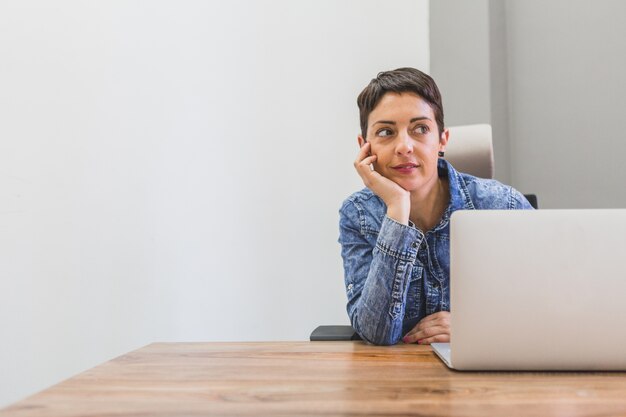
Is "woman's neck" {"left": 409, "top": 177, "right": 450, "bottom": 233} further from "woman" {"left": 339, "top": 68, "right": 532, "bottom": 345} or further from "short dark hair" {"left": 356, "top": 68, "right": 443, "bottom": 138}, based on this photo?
"short dark hair" {"left": 356, "top": 68, "right": 443, "bottom": 138}

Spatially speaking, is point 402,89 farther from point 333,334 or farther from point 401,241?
point 333,334

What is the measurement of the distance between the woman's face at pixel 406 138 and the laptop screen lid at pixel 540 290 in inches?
25.3

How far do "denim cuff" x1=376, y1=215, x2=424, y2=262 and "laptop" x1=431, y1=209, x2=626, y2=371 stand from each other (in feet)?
1.39

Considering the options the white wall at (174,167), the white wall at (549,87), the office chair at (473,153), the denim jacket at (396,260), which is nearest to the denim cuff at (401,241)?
the denim jacket at (396,260)

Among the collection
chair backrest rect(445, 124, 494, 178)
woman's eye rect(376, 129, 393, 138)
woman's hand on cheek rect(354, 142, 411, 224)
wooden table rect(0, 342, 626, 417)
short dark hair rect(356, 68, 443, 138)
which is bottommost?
wooden table rect(0, 342, 626, 417)

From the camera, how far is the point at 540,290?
89cm

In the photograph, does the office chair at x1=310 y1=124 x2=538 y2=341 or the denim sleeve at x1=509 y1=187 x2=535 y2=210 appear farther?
the office chair at x1=310 y1=124 x2=538 y2=341

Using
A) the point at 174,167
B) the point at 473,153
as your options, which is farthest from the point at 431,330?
the point at 174,167

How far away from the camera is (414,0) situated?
2.96 metres

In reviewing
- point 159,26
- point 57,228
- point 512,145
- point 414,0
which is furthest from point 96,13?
point 512,145

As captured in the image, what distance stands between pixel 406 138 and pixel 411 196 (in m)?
0.15

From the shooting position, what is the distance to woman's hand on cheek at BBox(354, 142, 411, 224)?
1404 millimetres

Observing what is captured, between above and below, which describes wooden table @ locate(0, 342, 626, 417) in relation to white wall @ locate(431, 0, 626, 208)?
below

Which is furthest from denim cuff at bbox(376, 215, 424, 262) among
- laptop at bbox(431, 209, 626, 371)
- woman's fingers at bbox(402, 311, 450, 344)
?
laptop at bbox(431, 209, 626, 371)
